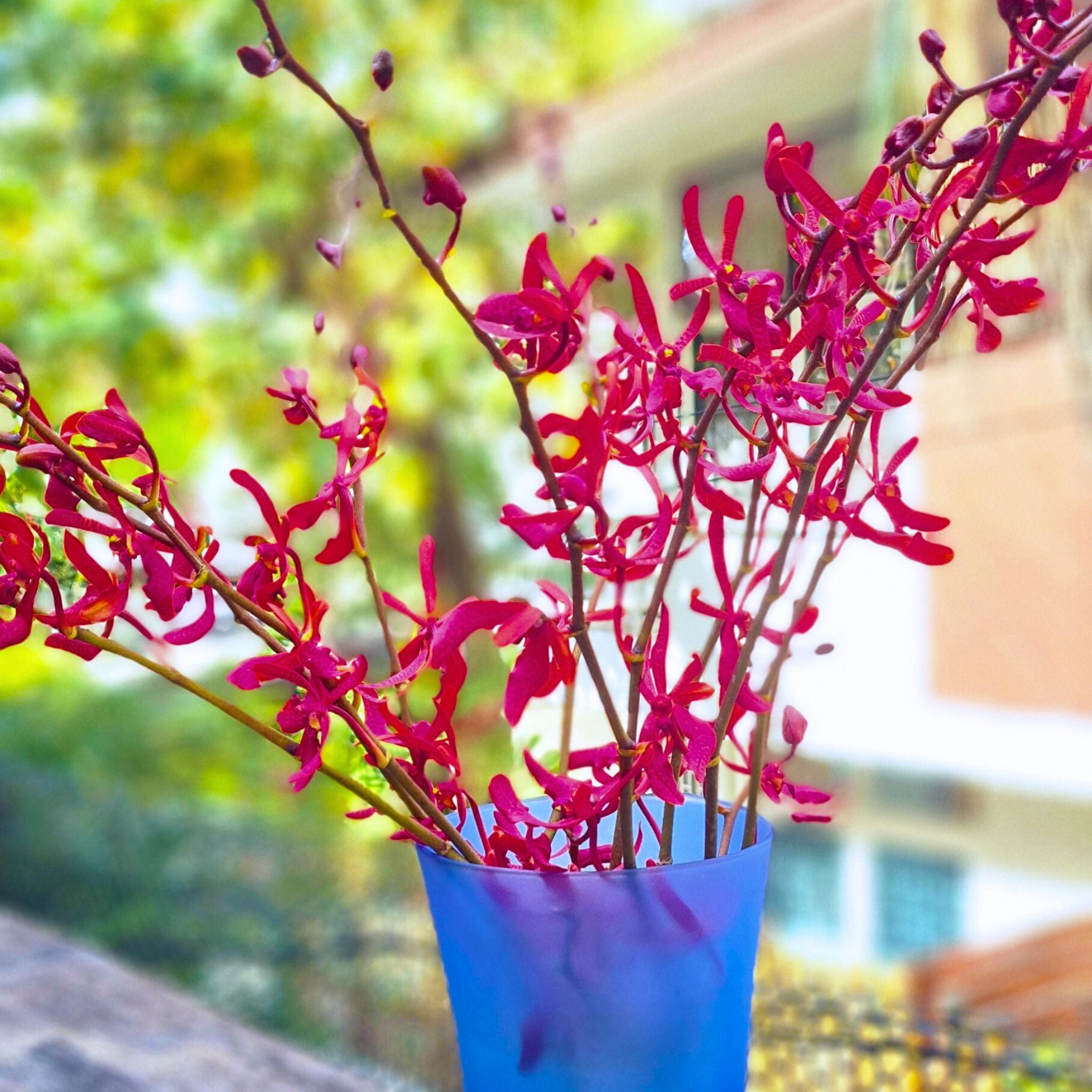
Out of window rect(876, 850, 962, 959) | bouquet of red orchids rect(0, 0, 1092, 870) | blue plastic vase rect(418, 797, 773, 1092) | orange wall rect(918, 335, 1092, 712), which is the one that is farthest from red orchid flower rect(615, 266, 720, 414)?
window rect(876, 850, 962, 959)

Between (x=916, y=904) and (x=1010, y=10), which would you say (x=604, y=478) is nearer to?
(x=1010, y=10)

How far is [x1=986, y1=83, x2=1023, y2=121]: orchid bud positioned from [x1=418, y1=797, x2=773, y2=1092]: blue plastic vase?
0.65 feet

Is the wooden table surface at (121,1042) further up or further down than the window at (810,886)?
further down

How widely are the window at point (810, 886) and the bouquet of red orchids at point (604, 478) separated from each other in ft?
14.8

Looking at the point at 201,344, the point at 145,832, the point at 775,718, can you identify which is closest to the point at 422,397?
the point at 201,344

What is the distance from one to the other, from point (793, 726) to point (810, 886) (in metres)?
4.74

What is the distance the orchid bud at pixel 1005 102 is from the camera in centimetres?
27

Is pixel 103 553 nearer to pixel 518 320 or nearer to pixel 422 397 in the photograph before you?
pixel 518 320

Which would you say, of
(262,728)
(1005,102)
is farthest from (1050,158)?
(262,728)

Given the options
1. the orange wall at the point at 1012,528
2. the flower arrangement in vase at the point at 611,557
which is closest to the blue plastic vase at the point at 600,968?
the flower arrangement in vase at the point at 611,557

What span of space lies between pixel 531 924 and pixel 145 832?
1978 millimetres

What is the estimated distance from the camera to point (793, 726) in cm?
33

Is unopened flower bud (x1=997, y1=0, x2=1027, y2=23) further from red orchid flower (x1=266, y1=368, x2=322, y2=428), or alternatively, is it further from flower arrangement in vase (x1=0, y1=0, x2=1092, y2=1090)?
red orchid flower (x1=266, y1=368, x2=322, y2=428)

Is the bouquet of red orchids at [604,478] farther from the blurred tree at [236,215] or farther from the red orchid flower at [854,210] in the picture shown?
the blurred tree at [236,215]
